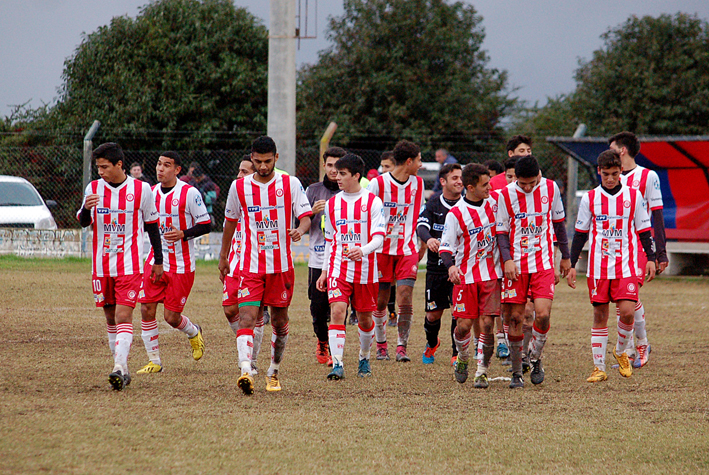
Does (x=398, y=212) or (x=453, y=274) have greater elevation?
(x=398, y=212)

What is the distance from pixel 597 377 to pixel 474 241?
154 centimetres

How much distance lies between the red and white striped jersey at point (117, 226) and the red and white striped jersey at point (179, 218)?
Result: 0.85m

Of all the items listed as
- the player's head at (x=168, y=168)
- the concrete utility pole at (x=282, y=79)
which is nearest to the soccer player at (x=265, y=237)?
the player's head at (x=168, y=168)

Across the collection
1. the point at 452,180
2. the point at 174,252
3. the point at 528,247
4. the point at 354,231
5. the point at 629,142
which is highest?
the point at 629,142

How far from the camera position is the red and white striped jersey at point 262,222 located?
260 inches

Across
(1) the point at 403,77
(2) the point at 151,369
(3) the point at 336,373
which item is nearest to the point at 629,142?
(3) the point at 336,373

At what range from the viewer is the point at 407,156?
820cm

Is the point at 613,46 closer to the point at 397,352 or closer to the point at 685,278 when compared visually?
the point at 685,278

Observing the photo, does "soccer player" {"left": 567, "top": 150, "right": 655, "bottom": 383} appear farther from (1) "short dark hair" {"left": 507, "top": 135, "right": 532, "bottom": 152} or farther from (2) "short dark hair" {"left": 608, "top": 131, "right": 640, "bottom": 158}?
(1) "short dark hair" {"left": 507, "top": 135, "right": 532, "bottom": 152}

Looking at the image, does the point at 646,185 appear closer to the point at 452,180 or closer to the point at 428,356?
the point at 452,180

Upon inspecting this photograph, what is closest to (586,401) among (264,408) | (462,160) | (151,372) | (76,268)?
(264,408)

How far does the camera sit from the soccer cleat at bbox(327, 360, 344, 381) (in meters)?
6.94

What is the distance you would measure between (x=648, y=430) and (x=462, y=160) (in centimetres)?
1653

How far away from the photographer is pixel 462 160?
70.7 feet
